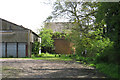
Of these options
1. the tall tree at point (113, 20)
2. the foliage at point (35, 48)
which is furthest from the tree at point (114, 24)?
the foliage at point (35, 48)

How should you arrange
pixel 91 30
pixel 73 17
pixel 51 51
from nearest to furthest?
pixel 91 30 → pixel 73 17 → pixel 51 51

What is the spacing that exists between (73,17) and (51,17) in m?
2.37

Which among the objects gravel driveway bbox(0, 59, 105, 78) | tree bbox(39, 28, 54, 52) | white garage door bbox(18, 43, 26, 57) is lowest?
gravel driveway bbox(0, 59, 105, 78)

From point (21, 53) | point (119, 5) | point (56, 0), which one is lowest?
point (21, 53)

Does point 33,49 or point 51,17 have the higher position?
point 51,17

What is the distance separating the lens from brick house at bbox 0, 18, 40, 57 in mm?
21969

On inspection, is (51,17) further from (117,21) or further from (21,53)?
(117,21)

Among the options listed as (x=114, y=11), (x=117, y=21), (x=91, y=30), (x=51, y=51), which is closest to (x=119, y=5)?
(x=114, y=11)

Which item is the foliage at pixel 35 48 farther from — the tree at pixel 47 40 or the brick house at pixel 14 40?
the tree at pixel 47 40

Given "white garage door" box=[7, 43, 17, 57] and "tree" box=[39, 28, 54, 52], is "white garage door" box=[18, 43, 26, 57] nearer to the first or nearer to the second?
"white garage door" box=[7, 43, 17, 57]

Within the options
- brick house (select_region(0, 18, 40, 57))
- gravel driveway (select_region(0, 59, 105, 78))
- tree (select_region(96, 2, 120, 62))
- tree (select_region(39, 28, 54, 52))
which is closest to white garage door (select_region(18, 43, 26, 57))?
brick house (select_region(0, 18, 40, 57))

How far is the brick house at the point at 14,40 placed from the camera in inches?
865

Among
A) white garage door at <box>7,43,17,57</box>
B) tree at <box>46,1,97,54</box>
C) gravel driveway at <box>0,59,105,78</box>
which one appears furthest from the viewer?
white garage door at <box>7,43,17,57</box>

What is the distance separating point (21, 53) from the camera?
2195cm
